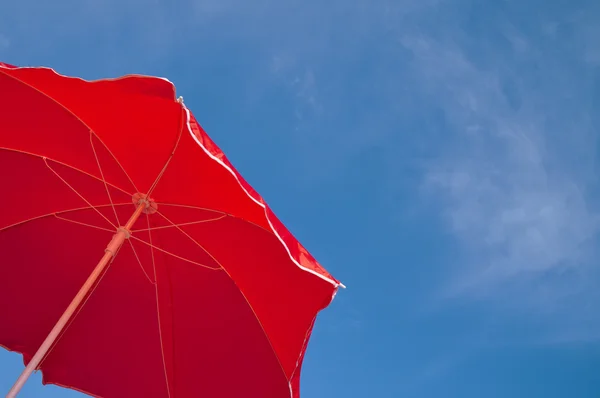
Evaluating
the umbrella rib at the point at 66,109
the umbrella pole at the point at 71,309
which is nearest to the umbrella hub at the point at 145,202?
the umbrella pole at the point at 71,309

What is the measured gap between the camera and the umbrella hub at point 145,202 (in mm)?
3173

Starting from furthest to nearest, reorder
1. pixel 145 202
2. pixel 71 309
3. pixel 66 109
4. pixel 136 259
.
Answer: pixel 136 259, pixel 145 202, pixel 66 109, pixel 71 309

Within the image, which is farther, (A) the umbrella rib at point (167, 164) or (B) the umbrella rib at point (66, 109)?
(B) the umbrella rib at point (66, 109)

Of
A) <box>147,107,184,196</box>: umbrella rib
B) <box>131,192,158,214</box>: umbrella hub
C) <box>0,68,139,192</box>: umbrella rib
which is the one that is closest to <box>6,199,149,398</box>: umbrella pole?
<box>131,192,158,214</box>: umbrella hub

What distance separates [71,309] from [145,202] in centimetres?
89

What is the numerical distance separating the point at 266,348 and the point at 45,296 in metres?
1.67

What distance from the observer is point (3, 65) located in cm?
254

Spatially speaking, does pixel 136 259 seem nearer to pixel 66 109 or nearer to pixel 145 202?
pixel 145 202

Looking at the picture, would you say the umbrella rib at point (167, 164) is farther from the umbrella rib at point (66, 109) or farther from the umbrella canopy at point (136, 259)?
the umbrella rib at point (66, 109)

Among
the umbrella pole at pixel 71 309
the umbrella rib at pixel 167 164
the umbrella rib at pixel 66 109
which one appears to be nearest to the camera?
the umbrella pole at pixel 71 309

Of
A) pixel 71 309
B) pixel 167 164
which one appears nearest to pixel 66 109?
pixel 167 164

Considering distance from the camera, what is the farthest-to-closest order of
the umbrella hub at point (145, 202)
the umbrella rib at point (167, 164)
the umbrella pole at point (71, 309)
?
the umbrella hub at point (145, 202), the umbrella rib at point (167, 164), the umbrella pole at point (71, 309)

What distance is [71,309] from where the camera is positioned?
8.20 ft

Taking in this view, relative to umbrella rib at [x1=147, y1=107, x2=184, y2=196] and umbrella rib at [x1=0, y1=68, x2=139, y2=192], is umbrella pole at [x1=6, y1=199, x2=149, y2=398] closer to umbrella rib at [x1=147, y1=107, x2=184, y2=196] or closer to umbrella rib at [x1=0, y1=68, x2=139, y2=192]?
umbrella rib at [x1=147, y1=107, x2=184, y2=196]
